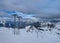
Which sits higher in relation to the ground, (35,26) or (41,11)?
(41,11)

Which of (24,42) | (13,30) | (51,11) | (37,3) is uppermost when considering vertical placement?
(37,3)

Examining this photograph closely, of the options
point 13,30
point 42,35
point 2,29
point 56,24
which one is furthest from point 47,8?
point 2,29

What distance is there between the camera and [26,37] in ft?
5.08

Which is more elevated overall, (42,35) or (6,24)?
(6,24)

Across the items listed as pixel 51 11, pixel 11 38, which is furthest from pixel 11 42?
pixel 51 11

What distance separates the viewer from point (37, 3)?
5.19 feet

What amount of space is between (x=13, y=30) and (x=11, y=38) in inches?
4.2

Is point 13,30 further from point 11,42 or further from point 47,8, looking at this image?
point 47,8

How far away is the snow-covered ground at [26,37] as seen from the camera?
1.54m

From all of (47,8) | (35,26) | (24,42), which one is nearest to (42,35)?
(35,26)

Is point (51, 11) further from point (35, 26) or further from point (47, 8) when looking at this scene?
point (35, 26)

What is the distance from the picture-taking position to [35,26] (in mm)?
1562

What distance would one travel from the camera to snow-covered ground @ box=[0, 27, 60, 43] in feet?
5.04

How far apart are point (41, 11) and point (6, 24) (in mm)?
482
